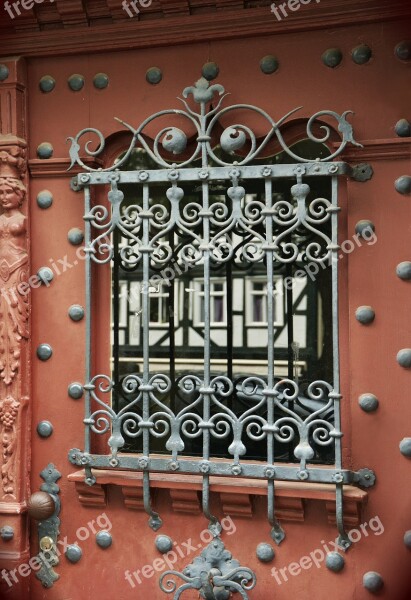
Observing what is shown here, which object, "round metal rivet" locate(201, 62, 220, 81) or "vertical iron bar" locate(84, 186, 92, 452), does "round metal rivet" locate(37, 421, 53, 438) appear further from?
"round metal rivet" locate(201, 62, 220, 81)

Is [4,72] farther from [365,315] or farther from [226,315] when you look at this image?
[365,315]

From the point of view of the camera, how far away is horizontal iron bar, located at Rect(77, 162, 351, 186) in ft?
9.72

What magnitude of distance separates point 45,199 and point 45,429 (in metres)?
0.98

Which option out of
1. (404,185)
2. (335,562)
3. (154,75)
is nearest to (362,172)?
(404,185)

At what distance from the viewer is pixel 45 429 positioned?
3381mm

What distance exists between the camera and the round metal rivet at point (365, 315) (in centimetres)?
299

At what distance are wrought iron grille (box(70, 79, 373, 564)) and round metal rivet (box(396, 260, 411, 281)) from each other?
242 mm

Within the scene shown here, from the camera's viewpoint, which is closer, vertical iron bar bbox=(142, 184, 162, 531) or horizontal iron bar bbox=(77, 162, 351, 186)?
horizontal iron bar bbox=(77, 162, 351, 186)

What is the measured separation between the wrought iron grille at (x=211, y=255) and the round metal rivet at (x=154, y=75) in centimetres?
15

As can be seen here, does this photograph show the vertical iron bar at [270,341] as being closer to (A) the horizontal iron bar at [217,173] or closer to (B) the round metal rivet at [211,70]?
(A) the horizontal iron bar at [217,173]

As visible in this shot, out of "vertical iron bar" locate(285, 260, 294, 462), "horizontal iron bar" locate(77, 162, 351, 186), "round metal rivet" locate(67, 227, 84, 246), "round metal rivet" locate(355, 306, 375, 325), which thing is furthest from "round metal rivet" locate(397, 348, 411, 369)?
"round metal rivet" locate(67, 227, 84, 246)

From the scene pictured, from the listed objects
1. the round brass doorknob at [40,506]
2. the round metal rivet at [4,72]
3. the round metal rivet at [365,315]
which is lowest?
the round brass doorknob at [40,506]

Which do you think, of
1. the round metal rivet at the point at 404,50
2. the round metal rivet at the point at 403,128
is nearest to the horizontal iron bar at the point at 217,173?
the round metal rivet at the point at 403,128

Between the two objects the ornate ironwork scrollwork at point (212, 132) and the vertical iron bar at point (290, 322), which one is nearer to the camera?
the ornate ironwork scrollwork at point (212, 132)
